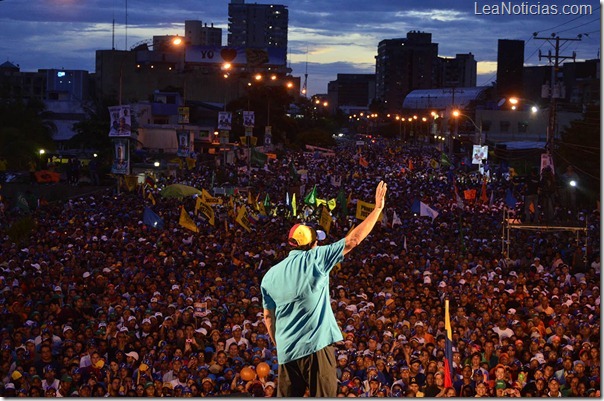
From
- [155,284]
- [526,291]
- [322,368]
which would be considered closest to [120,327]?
[155,284]

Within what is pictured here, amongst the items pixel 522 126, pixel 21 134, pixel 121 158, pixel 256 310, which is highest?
pixel 522 126

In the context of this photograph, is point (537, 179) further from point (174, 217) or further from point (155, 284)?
point (155, 284)

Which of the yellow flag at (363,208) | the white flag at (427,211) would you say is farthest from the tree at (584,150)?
the yellow flag at (363,208)

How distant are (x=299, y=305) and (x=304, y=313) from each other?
4 cm

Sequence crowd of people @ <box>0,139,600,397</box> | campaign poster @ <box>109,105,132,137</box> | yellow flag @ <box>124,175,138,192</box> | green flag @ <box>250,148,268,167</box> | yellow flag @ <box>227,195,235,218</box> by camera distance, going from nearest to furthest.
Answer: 1. crowd of people @ <box>0,139,600,397</box>
2. yellow flag @ <box>227,195,235,218</box>
3. campaign poster @ <box>109,105,132,137</box>
4. yellow flag @ <box>124,175,138,192</box>
5. green flag @ <box>250,148,268,167</box>

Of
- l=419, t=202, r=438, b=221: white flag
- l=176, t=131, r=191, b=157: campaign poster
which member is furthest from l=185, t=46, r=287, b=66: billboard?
l=419, t=202, r=438, b=221: white flag

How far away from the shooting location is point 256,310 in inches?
508

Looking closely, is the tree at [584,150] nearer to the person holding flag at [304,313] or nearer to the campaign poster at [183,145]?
the campaign poster at [183,145]

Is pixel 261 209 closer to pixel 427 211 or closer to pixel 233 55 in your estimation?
pixel 427 211

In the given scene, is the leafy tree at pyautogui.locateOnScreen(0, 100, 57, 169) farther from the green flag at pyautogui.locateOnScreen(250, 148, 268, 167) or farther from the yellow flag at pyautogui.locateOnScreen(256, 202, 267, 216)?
the yellow flag at pyautogui.locateOnScreen(256, 202, 267, 216)

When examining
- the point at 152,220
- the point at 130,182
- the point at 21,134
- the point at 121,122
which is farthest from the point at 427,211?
the point at 21,134

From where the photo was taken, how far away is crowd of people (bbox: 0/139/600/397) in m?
10.1

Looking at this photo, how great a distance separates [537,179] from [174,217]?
922 centimetres

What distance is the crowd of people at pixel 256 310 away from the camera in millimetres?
10062
